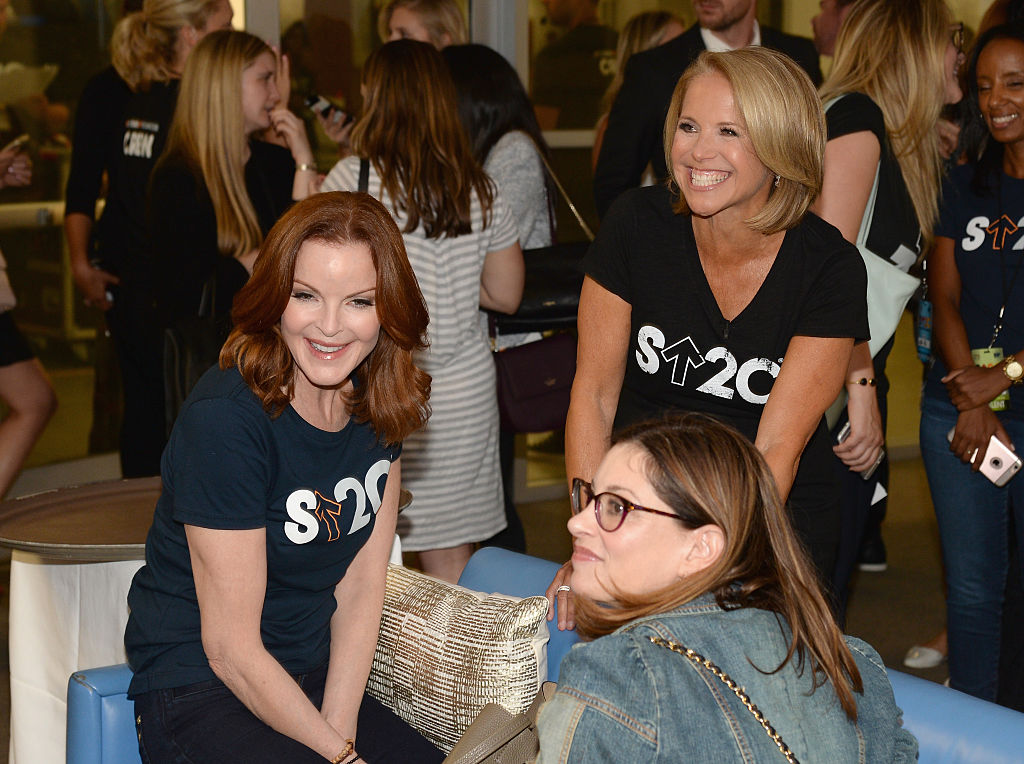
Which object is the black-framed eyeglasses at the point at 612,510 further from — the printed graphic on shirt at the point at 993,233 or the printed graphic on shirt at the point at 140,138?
the printed graphic on shirt at the point at 140,138

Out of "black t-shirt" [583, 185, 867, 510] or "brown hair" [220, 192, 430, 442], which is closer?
"brown hair" [220, 192, 430, 442]

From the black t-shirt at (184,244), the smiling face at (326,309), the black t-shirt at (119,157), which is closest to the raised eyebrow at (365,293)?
the smiling face at (326,309)

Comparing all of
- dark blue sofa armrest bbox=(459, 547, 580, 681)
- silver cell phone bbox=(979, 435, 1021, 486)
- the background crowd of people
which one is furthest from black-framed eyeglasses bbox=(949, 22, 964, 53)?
dark blue sofa armrest bbox=(459, 547, 580, 681)

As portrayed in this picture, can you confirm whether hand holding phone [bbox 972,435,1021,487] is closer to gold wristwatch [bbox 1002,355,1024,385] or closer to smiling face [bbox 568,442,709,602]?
gold wristwatch [bbox 1002,355,1024,385]

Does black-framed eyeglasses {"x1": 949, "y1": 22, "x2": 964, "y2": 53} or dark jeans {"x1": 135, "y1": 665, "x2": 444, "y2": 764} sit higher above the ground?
black-framed eyeglasses {"x1": 949, "y1": 22, "x2": 964, "y2": 53}

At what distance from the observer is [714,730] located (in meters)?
1.28

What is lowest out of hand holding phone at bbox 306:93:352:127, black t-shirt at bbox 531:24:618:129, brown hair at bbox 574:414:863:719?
brown hair at bbox 574:414:863:719

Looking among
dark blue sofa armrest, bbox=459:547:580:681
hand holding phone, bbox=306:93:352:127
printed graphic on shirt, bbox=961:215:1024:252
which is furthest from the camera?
hand holding phone, bbox=306:93:352:127

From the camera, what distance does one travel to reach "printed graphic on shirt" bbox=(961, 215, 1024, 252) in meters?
2.89

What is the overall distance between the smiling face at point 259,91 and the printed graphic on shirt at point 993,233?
6.84 feet

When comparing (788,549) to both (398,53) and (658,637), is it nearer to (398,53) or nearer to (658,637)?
(658,637)

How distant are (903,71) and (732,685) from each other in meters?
1.92

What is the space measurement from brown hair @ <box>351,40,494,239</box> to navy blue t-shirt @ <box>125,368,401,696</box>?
3.85ft

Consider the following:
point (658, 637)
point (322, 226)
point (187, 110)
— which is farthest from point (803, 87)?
point (187, 110)
